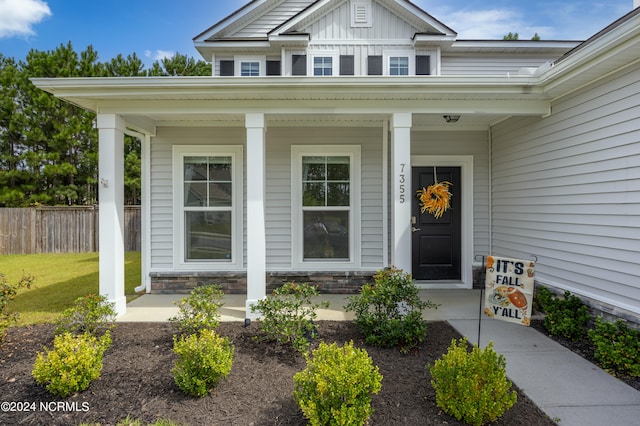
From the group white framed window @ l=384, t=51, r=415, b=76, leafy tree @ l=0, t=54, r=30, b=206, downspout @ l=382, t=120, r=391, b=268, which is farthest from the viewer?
leafy tree @ l=0, t=54, r=30, b=206

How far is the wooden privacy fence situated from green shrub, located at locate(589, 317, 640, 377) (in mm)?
Answer: 12421

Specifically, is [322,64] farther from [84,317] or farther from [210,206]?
[84,317]

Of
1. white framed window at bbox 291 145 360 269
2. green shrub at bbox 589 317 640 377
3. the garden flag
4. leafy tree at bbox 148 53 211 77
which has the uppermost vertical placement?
leafy tree at bbox 148 53 211 77

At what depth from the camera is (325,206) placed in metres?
5.60

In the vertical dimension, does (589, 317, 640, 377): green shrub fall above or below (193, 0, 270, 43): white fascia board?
below

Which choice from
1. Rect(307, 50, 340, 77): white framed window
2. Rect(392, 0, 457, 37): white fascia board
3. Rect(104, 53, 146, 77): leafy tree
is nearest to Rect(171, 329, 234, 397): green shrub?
Rect(307, 50, 340, 77): white framed window

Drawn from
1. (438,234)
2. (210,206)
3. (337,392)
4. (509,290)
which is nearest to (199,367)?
(337,392)

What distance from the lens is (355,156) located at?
5543 millimetres

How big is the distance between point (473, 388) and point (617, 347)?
5.80 ft

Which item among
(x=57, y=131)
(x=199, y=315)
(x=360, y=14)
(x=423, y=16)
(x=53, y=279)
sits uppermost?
(x=360, y=14)

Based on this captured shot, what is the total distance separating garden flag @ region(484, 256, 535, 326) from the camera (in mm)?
3064

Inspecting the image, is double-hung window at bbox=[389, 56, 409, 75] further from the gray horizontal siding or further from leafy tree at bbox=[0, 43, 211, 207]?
leafy tree at bbox=[0, 43, 211, 207]

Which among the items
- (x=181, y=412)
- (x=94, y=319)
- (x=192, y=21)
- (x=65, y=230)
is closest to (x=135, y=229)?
(x=65, y=230)

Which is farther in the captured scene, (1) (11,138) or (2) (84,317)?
(1) (11,138)
